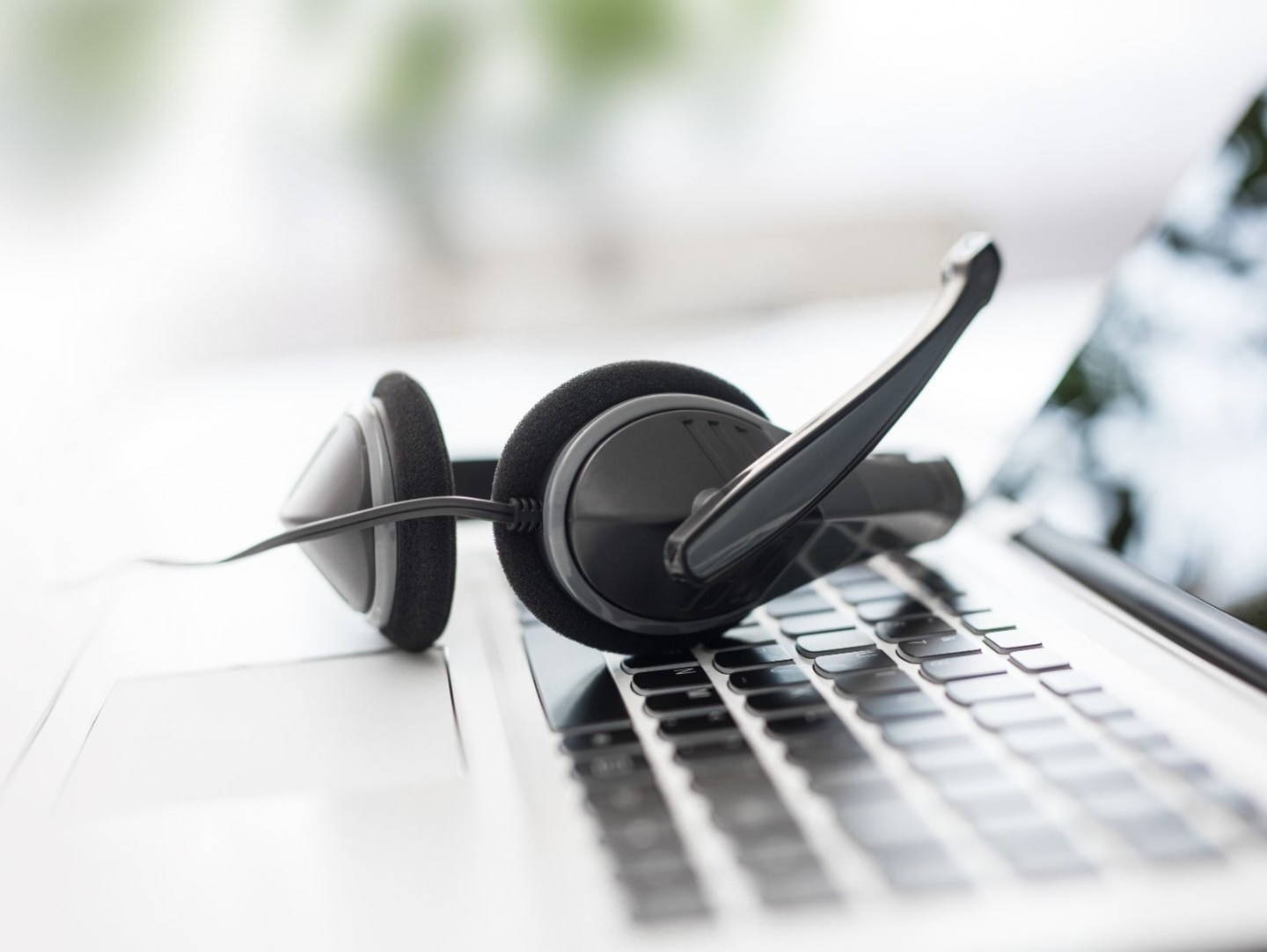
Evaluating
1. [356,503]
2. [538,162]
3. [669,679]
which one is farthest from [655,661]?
[538,162]

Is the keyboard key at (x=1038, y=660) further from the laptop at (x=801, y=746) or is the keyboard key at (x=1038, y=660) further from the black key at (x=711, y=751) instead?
the black key at (x=711, y=751)

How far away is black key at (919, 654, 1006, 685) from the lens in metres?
0.37

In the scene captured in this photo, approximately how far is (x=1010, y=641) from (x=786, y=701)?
9cm

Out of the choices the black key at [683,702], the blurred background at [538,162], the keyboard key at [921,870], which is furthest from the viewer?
the blurred background at [538,162]

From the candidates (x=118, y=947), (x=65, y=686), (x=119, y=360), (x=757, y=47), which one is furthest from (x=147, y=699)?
(x=757, y=47)

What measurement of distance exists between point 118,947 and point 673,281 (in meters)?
1.06

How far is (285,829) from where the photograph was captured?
1.01ft

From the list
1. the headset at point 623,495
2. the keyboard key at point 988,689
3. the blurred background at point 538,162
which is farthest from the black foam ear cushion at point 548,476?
the blurred background at point 538,162

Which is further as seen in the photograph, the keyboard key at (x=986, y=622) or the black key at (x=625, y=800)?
the keyboard key at (x=986, y=622)

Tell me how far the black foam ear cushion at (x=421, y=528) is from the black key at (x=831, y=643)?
0.13 meters

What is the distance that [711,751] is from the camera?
1.06 feet

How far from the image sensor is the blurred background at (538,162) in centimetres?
111

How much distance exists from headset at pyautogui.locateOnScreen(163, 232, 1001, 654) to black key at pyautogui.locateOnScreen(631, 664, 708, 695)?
1 cm

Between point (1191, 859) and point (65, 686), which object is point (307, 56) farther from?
point (1191, 859)
